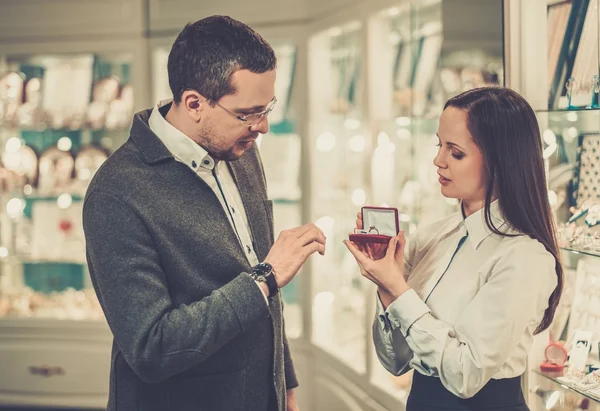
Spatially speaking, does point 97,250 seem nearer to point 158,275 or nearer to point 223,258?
point 158,275

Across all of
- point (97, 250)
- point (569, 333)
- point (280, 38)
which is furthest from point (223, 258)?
point (280, 38)

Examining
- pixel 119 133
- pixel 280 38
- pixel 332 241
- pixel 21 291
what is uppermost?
pixel 280 38

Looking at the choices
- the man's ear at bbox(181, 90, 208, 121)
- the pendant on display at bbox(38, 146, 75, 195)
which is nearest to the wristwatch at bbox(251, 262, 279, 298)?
the man's ear at bbox(181, 90, 208, 121)

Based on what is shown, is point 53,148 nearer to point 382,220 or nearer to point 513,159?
point 382,220

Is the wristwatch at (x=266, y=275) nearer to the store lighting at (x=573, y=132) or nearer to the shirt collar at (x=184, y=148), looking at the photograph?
the shirt collar at (x=184, y=148)

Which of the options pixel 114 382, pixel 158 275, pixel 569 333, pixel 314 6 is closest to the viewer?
pixel 158 275

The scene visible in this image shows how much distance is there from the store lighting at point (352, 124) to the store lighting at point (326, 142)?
8.3 inches

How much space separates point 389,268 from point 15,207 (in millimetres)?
3579

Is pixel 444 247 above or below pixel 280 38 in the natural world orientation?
below

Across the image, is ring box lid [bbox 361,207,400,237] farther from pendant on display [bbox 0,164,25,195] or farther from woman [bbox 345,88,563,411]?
pendant on display [bbox 0,164,25,195]

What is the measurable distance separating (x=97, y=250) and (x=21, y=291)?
3.49 metres

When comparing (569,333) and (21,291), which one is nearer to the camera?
(569,333)

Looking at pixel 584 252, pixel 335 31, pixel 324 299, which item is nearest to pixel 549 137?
pixel 584 252

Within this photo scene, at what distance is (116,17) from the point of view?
4.68 meters
